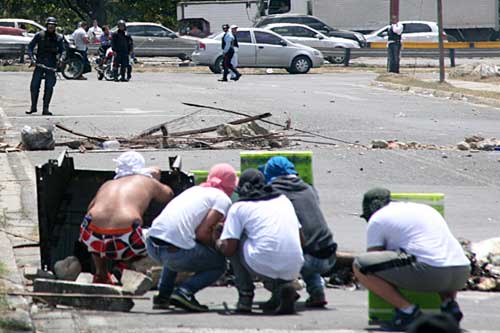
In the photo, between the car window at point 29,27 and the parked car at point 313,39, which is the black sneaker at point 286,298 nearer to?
the parked car at point 313,39

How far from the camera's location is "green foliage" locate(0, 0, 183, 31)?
206 ft

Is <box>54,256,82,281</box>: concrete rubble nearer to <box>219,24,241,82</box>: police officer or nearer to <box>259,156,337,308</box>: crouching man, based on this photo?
<box>259,156,337,308</box>: crouching man

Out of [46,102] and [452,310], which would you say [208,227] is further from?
[46,102]

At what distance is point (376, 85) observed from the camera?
3394 cm

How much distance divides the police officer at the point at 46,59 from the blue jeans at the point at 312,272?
46.4ft

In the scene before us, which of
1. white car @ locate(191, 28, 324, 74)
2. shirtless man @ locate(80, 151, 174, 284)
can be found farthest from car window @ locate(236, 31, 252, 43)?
shirtless man @ locate(80, 151, 174, 284)

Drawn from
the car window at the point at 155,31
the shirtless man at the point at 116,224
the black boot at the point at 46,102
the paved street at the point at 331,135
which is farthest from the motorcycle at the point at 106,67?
the shirtless man at the point at 116,224

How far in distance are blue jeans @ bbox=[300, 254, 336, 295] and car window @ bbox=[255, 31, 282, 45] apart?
31.9 metres

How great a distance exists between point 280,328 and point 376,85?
26.7m

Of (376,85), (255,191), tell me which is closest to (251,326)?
(255,191)

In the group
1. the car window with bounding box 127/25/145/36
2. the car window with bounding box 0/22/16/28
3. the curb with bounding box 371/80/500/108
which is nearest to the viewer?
the curb with bounding box 371/80/500/108

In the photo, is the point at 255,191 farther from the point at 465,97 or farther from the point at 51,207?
the point at 465,97

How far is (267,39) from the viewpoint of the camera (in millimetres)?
40500

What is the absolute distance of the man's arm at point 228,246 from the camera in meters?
8.15
